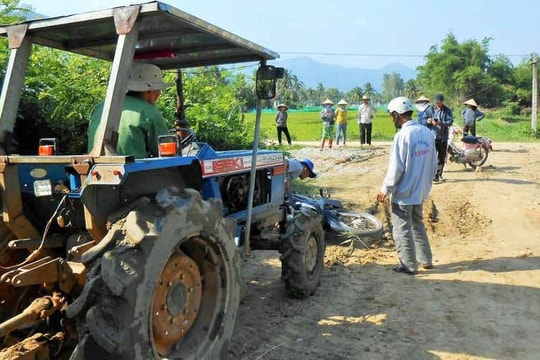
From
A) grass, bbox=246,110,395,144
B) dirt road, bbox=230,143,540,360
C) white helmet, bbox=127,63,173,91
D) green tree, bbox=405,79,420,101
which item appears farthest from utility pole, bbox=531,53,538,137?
green tree, bbox=405,79,420,101

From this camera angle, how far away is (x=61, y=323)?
11.4 ft

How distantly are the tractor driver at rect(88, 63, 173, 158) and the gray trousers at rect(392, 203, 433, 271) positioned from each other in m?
3.64

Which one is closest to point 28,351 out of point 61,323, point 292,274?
point 61,323

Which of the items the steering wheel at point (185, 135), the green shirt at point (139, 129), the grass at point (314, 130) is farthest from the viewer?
the grass at point (314, 130)

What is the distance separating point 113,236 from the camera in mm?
2947

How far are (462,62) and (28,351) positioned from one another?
61.6 meters

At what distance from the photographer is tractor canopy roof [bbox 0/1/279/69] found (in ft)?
10.6

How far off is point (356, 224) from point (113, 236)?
5.45 m

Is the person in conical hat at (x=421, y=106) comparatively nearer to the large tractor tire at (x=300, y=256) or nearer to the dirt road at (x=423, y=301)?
the dirt road at (x=423, y=301)

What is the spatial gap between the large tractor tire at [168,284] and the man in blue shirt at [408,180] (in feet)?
10.6

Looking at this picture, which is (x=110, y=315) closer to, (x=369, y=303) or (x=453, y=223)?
(x=369, y=303)

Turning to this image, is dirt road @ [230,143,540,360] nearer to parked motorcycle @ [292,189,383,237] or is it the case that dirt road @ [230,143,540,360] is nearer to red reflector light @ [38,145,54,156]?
parked motorcycle @ [292,189,383,237]

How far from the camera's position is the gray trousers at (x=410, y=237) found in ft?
21.1

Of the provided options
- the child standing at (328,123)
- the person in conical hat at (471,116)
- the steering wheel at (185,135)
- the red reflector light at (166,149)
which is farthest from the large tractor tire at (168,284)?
the child standing at (328,123)
